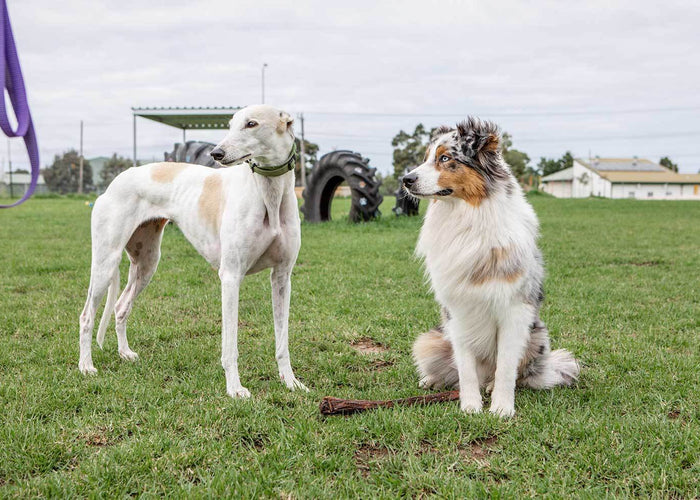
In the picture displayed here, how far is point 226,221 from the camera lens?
3475 millimetres

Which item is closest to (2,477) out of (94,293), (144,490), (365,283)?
(144,490)

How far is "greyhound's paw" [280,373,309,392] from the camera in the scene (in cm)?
358

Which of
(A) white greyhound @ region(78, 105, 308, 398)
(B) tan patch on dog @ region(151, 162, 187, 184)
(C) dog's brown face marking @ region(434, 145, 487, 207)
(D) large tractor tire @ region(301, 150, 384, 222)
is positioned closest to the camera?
(C) dog's brown face marking @ region(434, 145, 487, 207)

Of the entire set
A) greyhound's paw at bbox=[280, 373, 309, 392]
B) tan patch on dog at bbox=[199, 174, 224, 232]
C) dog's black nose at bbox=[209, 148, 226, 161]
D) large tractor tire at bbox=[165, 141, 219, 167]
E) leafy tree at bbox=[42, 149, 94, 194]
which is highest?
leafy tree at bbox=[42, 149, 94, 194]

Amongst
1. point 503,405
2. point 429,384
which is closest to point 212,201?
point 429,384

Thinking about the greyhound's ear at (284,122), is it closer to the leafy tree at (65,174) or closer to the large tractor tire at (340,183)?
the large tractor tire at (340,183)

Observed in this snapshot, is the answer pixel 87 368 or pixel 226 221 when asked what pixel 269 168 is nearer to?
pixel 226 221

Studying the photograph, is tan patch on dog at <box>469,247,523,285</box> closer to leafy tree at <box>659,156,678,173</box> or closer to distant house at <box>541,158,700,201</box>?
distant house at <box>541,158,700,201</box>

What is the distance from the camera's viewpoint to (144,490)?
2365 millimetres

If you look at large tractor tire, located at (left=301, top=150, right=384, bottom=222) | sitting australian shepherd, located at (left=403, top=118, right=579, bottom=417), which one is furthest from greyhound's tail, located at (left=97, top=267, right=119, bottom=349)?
large tractor tire, located at (left=301, top=150, right=384, bottom=222)

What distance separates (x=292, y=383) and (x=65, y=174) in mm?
70974

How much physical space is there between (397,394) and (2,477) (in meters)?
2.09

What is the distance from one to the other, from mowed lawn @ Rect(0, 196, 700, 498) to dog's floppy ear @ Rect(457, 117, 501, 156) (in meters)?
1.44

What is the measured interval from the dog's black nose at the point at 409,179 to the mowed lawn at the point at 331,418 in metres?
1.23
